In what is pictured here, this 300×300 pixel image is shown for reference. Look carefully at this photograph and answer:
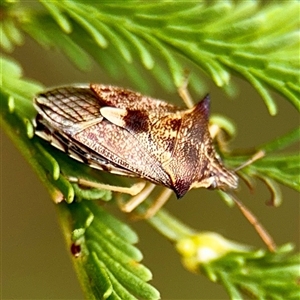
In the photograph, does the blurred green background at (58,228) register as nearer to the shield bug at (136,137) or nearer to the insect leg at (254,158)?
the shield bug at (136,137)

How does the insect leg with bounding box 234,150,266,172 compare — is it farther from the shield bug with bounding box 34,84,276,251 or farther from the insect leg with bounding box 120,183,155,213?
the insect leg with bounding box 120,183,155,213

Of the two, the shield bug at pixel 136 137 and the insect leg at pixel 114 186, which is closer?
the insect leg at pixel 114 186

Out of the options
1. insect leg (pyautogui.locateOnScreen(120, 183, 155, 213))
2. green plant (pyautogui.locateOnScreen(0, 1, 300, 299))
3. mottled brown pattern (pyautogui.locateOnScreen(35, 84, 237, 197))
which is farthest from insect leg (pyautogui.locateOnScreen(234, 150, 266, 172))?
insect leg (pyautogui.locateOnScreen(120, 183, 155, 213))

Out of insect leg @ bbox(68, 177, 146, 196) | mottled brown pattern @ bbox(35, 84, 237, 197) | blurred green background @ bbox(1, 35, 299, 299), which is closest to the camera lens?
insect leg @ bbox(68, 177, 146, 196)

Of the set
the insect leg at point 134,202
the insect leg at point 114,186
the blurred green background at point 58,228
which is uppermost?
the insect leg at point 114,186

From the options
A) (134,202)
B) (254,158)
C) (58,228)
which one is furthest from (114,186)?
(58,228)

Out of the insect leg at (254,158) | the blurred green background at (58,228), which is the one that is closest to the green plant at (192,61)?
the insect leg at (254,158)
